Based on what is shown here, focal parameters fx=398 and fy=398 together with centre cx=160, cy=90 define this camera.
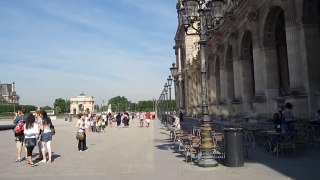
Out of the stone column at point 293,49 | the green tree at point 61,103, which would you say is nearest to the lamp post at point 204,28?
the stone column at point 293,49

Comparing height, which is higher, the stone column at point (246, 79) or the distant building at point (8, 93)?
the distant building at point (8, 93)

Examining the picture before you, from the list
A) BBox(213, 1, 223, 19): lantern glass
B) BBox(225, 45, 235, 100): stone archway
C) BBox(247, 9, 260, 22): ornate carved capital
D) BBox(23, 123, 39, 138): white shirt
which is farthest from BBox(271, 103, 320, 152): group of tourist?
BBox(225, 45, 235, 100): stone archway

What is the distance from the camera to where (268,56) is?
22.8 meters

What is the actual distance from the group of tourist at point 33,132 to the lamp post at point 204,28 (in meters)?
5.54

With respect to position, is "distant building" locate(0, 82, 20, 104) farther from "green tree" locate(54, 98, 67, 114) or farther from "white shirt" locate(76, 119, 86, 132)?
"white shirt" locate(76, 119, 86, 132)

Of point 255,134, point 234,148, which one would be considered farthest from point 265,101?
point 234,148

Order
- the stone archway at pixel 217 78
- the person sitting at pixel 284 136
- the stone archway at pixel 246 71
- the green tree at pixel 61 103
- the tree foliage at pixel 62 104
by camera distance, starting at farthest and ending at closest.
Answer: the green tree at pixel 61 103 → the tree foliage at pixel 62 104 → the stone archway at pixel 217 78 → the stone archway at pixel 246 71 → the person sitting at pixel 284 136

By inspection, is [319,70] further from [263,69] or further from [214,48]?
[214,48]

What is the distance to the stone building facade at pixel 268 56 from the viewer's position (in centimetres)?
1770

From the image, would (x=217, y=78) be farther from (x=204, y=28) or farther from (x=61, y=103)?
(x=61, y=103)

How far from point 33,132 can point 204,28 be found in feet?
21.8

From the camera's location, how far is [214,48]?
3806cm

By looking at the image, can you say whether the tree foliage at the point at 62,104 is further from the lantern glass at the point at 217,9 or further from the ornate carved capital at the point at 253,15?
the lantern glass at the point at 217,9

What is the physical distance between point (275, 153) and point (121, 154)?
225 inches
